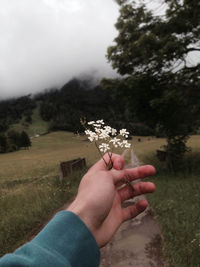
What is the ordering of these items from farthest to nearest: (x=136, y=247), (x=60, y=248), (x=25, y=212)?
(x=25, y=212) → (x=136, y=247) → (x=60, y=248)

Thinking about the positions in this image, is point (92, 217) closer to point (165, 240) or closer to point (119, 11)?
point (165, 240)

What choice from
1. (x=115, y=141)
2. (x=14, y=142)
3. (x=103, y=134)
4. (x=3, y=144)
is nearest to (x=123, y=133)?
(x=115, y=141)

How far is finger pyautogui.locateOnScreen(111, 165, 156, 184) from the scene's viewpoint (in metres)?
2.58

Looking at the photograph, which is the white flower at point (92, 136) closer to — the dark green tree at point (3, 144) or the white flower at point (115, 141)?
the white flower at point (115, 141)

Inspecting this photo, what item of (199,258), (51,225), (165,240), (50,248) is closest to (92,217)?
(51,225)

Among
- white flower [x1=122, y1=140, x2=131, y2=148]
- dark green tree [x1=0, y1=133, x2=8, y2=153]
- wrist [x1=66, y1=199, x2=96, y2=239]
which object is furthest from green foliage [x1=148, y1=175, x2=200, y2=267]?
dark green tree [x1=0, y1=133, x2=8, y2=153]

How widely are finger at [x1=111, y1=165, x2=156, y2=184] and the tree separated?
379 inches

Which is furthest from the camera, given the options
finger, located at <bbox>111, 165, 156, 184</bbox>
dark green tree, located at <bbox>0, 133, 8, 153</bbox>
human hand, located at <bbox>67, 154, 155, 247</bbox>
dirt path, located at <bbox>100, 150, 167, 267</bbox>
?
dark green tree, located at <bbox>0, 133, 8, 153</bbox>

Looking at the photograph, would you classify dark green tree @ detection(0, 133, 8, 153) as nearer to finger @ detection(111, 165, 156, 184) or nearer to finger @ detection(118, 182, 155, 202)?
finger @ detection(118, 182, 155, 202)

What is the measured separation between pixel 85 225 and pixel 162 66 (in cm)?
1366

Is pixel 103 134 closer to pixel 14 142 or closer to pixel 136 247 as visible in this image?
pixel 136 247

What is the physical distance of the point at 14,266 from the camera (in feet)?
4.12

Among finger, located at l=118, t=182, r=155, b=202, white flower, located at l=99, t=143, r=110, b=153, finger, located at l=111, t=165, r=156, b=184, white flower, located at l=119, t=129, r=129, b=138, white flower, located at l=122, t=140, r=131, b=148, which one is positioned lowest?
finger, located at l=118, t=182, r=155, b=202

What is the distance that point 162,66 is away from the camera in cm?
1335
